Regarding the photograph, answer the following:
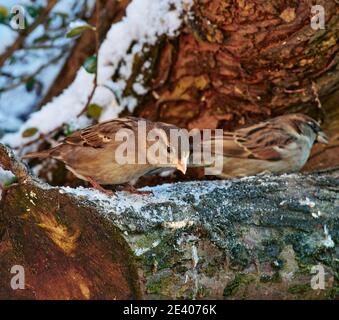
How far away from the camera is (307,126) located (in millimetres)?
4121

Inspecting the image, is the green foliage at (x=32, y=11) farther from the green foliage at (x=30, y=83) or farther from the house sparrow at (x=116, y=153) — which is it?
the house sparrow at (x=116, y=153)

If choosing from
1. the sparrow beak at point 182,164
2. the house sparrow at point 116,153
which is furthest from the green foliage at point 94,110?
the sparrow beak at point 182,164

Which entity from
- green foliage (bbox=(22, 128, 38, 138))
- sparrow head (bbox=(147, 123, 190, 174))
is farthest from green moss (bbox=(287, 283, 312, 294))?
green foliage (bbox=(22, 128, 38, 138))

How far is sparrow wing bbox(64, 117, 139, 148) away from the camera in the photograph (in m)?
3.54

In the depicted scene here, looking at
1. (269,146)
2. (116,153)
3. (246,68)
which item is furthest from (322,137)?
(116,153)

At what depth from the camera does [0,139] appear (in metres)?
4.46

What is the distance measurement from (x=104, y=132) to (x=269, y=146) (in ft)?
3.51

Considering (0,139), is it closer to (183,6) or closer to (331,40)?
(183,6)

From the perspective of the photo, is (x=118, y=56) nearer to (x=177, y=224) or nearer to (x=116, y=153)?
(x=116, y=153)

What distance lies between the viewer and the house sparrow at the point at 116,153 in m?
3.45

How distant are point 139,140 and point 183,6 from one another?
0.90 m

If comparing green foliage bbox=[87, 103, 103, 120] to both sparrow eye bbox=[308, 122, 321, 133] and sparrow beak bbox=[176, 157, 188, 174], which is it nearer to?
sparrow beak bbox=[176, 157, 188, 174]
